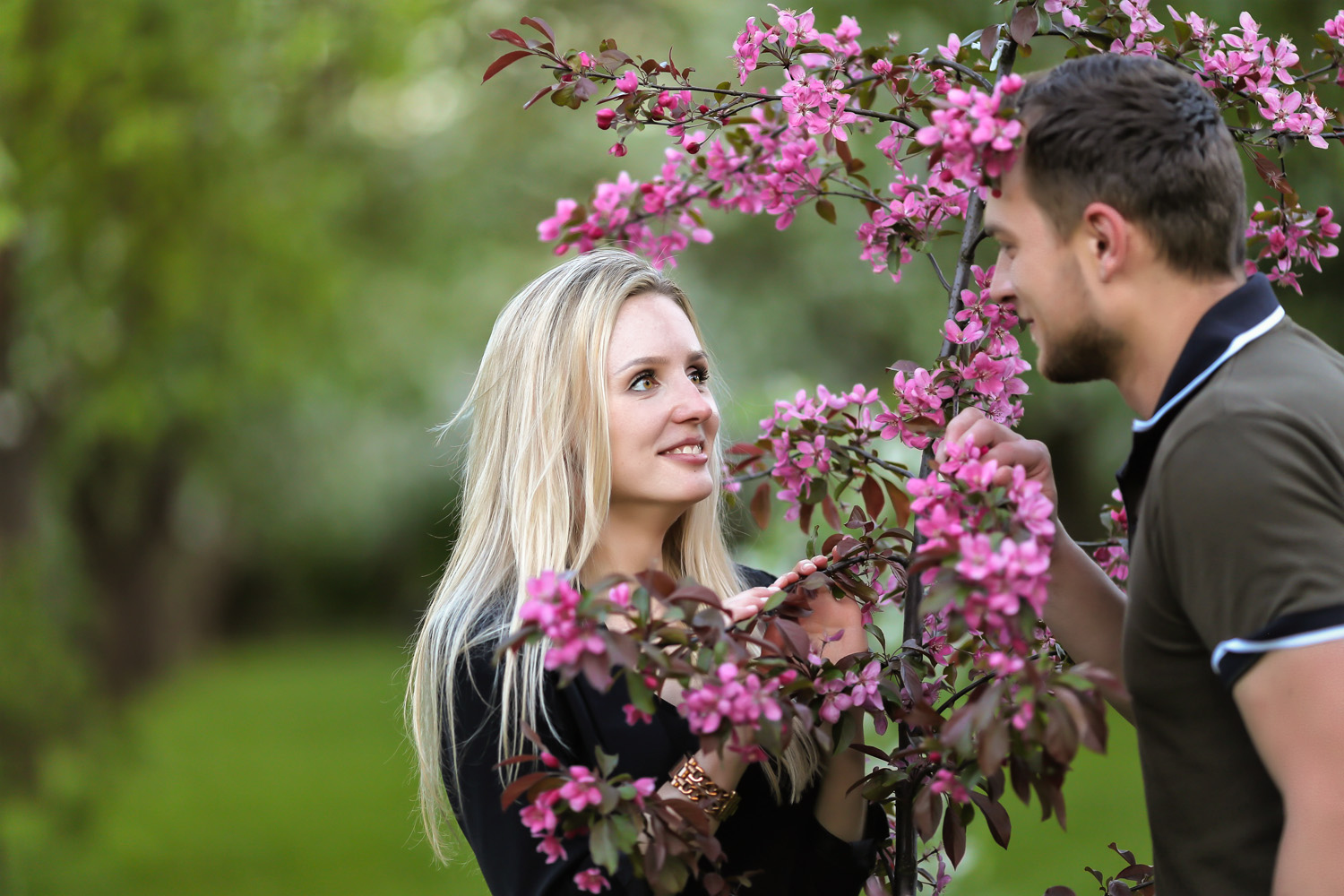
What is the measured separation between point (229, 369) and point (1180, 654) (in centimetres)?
749

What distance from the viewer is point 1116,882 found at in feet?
6.66

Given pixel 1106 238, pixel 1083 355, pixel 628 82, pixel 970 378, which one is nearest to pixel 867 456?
pixel 970 378

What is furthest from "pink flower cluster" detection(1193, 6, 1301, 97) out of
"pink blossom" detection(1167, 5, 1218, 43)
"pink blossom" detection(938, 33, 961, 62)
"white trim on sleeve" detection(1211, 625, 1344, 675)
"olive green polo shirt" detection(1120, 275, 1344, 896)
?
"white trim on sleeve" detection(1211, 625, 1344, 675)

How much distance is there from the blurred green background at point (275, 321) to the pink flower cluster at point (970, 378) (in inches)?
83.7

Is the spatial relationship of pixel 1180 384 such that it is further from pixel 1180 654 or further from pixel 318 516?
pixel 318 516

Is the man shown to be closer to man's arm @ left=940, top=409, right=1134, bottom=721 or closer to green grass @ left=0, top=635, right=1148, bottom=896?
man's arm @ left=940, top=409, right=1134, bottom=721

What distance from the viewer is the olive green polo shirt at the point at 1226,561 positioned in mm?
1284


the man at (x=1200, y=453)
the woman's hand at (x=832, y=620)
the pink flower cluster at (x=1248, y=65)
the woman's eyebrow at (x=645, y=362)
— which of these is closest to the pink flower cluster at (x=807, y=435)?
the woman's hand at (x=832, y=620)

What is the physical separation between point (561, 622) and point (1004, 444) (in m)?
0.70

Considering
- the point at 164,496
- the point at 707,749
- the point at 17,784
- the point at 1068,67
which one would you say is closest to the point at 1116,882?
the point at 707,749

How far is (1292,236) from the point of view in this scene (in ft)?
6.88

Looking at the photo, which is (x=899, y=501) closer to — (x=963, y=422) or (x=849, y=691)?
(x=963, y=422)

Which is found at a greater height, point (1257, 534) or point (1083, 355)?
point (1083, 355)

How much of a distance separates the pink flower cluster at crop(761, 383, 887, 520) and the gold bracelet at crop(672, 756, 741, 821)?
43 cm
